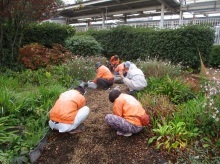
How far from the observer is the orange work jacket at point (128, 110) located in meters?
4.14

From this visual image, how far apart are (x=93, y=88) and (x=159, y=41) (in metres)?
5.17

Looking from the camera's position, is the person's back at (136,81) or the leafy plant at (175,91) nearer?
the leafy plant at (175,91)

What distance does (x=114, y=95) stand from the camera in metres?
4.55

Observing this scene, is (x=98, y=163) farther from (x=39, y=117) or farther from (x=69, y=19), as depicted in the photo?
(x=69, y=19)

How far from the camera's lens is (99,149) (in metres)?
4.02

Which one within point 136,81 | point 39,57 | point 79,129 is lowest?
point 79,129

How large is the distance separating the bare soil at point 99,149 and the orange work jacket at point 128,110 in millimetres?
404

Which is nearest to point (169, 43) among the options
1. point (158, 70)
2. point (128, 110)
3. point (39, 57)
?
point (158, 70)

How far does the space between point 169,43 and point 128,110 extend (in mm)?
7321

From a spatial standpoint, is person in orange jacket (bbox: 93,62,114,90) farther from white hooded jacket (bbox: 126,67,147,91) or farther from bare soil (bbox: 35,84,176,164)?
bare soil (bbox: 35,84,176,164)

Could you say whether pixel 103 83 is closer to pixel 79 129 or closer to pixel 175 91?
pixel 175 91

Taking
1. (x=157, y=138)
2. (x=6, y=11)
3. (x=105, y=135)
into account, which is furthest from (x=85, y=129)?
(x=6, y=11)

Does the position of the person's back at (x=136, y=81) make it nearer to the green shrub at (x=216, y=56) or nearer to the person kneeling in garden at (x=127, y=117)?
the person kneeling in garden at (x=127, y=117)

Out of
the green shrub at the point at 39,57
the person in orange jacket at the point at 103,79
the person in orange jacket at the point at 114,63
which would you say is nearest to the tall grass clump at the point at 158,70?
the person in orange jacket at the point at 103,79
